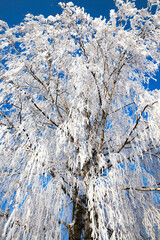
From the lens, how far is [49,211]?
1.90 m

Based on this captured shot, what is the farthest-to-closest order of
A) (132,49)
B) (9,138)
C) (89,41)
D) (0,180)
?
(89,41) < (132,49) < (0,180) < (9,138)

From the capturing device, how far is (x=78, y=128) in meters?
2.15

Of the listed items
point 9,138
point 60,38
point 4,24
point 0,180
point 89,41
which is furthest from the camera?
point 89,41

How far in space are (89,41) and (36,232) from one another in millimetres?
3574

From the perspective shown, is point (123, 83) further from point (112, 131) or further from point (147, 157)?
point (147, 157)

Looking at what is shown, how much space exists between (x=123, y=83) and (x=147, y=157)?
162cm

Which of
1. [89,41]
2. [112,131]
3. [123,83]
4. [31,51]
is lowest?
[112,131]

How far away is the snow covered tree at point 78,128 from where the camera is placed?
6.32 feet

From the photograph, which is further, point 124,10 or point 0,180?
point 124,10

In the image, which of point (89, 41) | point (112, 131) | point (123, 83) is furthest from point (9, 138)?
point (89, 41)

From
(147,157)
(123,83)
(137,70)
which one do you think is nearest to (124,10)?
(137,70)

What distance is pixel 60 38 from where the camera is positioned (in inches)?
123

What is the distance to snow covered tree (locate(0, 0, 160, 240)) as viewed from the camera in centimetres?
193

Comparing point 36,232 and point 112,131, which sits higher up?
point 112,131
